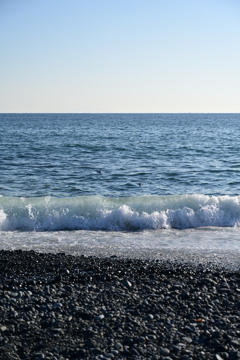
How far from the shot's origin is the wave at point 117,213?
1380 centimetres

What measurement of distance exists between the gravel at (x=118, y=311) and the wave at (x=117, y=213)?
187 inches

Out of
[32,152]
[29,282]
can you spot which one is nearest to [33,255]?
[29,282]

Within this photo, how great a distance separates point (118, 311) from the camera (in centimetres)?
654

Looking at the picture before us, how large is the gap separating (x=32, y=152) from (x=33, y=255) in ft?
66.4

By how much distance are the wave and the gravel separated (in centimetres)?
474

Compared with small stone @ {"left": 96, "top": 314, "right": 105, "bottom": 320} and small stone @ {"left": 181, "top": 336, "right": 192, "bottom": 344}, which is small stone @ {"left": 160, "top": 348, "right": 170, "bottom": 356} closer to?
small stone @ {"left": 181, "top": 336, "right": 192, "bottom": 344}

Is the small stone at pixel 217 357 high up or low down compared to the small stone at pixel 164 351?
up

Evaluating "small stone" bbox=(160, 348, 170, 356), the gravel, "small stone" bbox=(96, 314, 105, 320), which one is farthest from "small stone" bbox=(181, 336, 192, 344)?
"small stone" bbox=(96, 314, 105, 320)

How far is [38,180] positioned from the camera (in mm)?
19547

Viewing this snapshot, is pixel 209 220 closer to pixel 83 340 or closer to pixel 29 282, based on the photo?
pixel 29 282

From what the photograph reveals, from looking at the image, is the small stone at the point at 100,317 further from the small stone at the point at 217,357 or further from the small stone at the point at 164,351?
the small stone at the point at 217,357

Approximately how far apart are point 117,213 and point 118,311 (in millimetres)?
7735

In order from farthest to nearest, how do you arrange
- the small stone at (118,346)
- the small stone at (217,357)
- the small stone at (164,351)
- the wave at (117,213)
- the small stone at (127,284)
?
the wave at (117,213), the small stone at (127,284), the small stone at (118,346), the small stone at (164,351), the small stone at (217,357)

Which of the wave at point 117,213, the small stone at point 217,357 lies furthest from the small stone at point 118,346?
the wave at point 117,213
